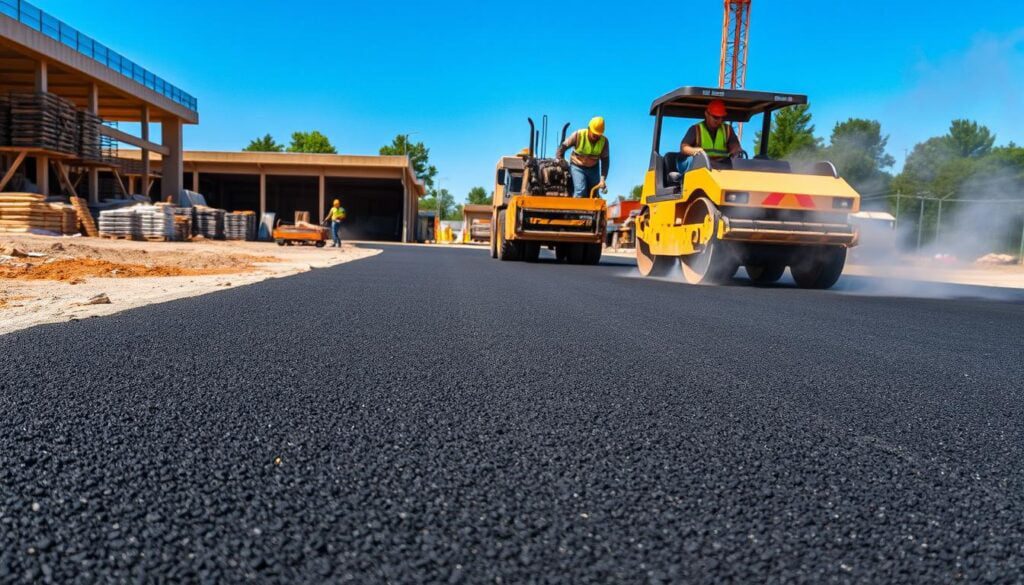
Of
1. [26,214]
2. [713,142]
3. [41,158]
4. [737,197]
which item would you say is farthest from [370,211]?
[737,197]

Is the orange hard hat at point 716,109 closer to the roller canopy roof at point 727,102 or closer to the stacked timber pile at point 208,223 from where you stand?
the roller canopy roof at point 727,102

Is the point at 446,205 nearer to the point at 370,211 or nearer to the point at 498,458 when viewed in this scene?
the point at 370,211

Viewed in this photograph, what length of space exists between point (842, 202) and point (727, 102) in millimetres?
2477

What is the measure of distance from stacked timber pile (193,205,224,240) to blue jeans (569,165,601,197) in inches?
711

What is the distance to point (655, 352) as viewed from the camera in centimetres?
405

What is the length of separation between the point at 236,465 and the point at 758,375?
249cm

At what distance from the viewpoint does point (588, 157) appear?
46.1 feet

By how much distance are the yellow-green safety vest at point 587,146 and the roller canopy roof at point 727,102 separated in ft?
9.84

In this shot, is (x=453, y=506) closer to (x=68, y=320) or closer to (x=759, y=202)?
(x=68, y=320)

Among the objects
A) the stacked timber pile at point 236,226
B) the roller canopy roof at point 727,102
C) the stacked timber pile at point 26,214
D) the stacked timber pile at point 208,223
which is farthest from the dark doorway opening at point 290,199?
the roller canopy roof at point 727,102

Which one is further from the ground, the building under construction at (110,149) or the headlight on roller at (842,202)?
the building under construction at (110,149)

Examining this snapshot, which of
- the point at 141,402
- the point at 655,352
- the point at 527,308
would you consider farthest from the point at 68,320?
the point at 655,352

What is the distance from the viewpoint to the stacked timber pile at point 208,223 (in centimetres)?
2708

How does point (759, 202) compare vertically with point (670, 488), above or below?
above
